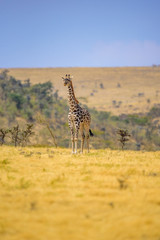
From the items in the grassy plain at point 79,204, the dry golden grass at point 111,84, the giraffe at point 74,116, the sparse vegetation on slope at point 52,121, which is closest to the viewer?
the grassy plain at point 79,204

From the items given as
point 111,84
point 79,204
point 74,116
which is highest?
point 111,84

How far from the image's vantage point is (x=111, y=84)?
87750 millimetres

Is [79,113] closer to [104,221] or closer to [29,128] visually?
[29,128]

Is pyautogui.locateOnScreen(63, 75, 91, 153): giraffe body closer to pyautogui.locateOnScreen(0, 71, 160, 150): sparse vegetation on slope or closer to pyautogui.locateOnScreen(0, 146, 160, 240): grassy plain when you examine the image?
pyautogui.locateOnScreen(0, 146, 160, 240): grassy plain

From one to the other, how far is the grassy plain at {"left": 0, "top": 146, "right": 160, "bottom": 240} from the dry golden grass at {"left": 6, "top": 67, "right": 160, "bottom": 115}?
51973mm

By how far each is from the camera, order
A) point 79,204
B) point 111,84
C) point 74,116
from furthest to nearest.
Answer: point 111,84 < point 74,116 < point 79,204

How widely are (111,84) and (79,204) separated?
83.1 metres

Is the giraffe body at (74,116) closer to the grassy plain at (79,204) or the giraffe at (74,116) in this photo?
the giraffe at (74,116)

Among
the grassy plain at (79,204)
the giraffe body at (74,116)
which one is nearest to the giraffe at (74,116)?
the giraffe body at (74,116)

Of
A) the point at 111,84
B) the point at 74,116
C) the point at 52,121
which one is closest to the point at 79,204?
the point at 74,116

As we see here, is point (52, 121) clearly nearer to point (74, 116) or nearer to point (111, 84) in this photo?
point (74, 116)

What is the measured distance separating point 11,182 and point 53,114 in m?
33.8

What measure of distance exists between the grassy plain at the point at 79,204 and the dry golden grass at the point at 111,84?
52.0 metres

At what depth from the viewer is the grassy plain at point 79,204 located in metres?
4.66
